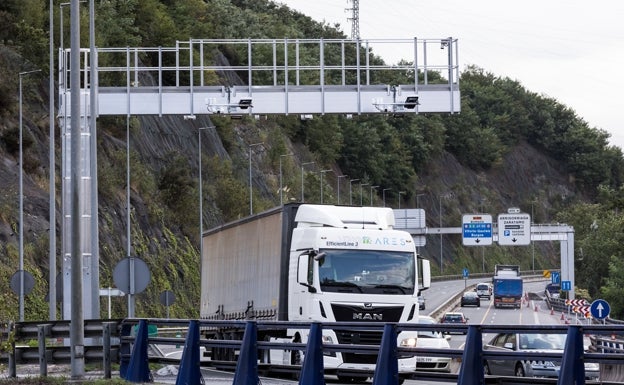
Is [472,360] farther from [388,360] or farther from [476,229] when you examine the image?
[476,229]

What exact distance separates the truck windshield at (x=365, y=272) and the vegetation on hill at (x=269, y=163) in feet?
69.7

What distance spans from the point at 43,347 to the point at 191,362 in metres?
4.49

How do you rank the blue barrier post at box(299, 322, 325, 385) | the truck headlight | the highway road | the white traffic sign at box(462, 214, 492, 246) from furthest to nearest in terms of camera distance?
the white traffic sign at box(462, 214, 492, 246)
the highway road
the truck headlight
the blue barrier post at box(299, 322, 325, 385)

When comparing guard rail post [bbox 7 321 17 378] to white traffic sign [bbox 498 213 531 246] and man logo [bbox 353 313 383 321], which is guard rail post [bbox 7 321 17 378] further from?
white traffic sign [bbox 498 213 531 246]

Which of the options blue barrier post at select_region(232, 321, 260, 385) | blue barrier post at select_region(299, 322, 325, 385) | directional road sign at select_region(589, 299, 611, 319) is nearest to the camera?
blue barrier post at select_region(299, 322, 325, 385)

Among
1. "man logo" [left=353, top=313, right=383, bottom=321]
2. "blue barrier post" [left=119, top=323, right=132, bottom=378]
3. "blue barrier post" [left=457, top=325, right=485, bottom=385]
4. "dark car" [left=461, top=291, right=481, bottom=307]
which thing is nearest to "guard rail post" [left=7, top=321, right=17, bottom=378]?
"blue barrier post" [left=119, top=323, right=132, bottom=378]

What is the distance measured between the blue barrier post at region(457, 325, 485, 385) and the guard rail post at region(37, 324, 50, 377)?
30.8ft

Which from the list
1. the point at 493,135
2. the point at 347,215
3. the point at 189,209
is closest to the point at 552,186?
the point at 493,135

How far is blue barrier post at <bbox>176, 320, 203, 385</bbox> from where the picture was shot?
1859 cm

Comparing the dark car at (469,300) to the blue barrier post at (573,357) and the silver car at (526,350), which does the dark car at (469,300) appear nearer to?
the silver car at (526,350)

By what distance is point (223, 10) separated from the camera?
12200 centimetres

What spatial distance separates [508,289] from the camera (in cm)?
9919

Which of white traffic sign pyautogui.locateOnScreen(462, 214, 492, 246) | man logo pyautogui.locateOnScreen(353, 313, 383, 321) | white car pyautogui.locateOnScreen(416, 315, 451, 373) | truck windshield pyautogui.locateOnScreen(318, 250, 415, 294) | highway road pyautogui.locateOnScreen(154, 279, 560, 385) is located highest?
white traffic sign pyautogui.locateOnScreen(462, 214, 492, 246)

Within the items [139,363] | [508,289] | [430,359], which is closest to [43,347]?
[139,363]
